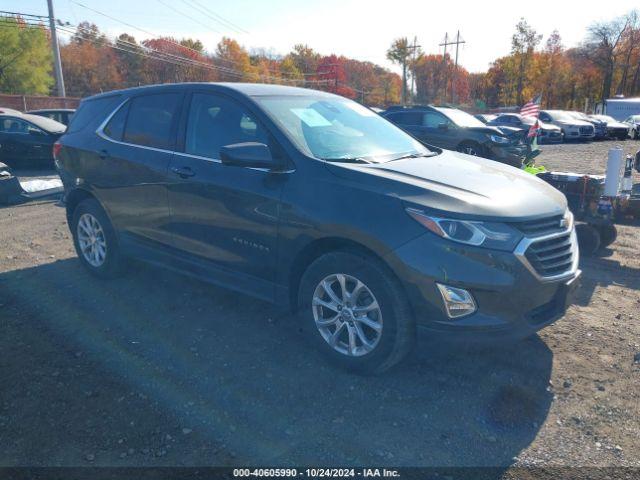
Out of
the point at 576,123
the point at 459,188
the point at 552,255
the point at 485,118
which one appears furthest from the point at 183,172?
the point at 576,123

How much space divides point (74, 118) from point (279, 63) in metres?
76.3

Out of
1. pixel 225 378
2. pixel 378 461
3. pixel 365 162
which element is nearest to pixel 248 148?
pixel 365 162

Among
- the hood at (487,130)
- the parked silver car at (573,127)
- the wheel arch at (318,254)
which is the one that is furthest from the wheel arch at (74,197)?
the parked silver car at (573,127)

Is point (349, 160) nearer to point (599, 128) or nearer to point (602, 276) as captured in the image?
point (602, 276)

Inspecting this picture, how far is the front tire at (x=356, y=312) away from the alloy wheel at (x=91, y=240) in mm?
2591

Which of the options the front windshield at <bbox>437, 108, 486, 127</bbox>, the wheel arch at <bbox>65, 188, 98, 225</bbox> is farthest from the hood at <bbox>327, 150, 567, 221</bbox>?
the front windshield at <bbox>437, 108, 486, 127</bbox>

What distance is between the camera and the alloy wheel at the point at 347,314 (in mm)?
3303

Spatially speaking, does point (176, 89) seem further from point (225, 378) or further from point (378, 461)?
point (378, 461)

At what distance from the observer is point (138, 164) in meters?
4.57

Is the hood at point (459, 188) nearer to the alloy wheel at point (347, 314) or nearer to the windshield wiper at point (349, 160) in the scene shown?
the windshield wiper at point (349, 160)

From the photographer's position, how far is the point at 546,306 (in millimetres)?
3270

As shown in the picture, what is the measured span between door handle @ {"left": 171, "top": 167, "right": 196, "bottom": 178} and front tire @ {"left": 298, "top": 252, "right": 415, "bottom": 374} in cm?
133

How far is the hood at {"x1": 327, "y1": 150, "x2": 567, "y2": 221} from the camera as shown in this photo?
3113mm

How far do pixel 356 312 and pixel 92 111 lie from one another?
12.1 ft
